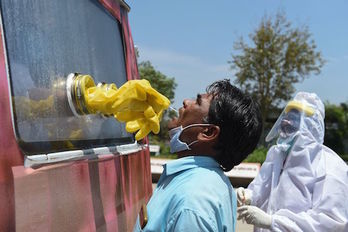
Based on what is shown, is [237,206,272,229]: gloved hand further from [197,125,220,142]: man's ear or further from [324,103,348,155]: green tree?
[324,103,348,155]: green tree

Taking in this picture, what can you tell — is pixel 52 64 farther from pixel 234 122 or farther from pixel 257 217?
pixel 257 217

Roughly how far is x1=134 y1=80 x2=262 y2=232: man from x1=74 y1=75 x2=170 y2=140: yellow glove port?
163 mm

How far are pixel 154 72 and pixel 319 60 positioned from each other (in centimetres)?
1323

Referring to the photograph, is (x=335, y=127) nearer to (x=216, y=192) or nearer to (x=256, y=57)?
(x=256, y=57)

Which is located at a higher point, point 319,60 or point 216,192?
point 319,60

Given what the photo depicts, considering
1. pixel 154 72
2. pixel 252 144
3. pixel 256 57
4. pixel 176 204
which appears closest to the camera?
pixel 176 204

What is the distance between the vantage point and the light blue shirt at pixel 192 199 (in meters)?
1.25

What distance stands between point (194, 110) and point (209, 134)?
12 centimetres

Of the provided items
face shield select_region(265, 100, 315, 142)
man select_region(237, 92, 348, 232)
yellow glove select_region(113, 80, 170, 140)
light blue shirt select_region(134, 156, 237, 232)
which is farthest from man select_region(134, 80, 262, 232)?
face shield select_region(265, 100, 315, 142)

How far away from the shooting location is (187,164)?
1.50m

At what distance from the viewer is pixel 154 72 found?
104ft

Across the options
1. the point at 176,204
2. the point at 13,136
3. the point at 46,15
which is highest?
the point at 46,15

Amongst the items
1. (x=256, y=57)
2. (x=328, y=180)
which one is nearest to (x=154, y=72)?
(x=256, y=57)

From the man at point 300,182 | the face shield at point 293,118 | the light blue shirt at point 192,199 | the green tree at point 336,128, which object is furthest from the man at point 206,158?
the green tree at point 336,128
